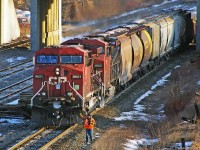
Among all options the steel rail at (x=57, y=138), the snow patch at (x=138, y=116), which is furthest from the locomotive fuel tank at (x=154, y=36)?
the steel rail at (x=57, y=138)

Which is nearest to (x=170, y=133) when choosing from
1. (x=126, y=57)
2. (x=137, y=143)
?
(x=137, y=143)

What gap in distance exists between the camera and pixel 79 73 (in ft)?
63.7

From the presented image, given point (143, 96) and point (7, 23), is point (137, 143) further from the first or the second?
point (7, 23)

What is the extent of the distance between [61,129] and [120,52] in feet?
19.6

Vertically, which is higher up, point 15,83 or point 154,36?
point 154,36

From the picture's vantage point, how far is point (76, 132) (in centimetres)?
1909

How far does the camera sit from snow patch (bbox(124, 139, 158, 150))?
16875 millimetres

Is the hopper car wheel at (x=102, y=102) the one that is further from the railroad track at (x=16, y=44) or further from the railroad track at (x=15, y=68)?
the railroad track at (x=16, y=44)

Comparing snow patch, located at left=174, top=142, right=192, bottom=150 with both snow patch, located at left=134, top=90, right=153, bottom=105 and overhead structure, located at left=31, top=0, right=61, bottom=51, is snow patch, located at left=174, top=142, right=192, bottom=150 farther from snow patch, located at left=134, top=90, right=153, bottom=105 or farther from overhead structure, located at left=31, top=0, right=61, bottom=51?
overhead structure, located at left=31, top=0, right=61, bottom=51

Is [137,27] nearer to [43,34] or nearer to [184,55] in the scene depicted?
[184,55]

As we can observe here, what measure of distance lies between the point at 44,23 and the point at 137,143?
28791mm

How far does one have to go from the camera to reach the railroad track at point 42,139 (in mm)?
17000

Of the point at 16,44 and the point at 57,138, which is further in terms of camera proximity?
the point at 16,44

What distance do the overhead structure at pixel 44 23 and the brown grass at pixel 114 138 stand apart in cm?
2516
